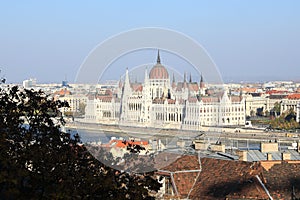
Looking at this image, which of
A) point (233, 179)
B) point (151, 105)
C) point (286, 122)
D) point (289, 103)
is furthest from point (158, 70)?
point (289, 103)

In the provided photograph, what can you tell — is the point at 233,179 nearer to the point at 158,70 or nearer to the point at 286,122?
the point at 158,70

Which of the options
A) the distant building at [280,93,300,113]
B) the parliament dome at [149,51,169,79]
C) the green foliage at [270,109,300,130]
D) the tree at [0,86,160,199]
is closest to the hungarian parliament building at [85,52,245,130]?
the parliament dome at [149,51,169,79]

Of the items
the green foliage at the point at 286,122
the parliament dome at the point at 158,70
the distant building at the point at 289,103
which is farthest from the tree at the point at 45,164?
the distant building at the point at 289,103

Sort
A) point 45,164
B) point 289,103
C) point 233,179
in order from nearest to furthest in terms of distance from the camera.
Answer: point 45,164 → point 233,179 → point 289,103

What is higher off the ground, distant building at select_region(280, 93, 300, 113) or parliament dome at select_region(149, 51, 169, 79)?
parliament dome at select_region(149, 51, 169, 79)

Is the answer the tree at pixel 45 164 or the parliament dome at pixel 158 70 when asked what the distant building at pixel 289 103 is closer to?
the parliament dome at pixel 158 70

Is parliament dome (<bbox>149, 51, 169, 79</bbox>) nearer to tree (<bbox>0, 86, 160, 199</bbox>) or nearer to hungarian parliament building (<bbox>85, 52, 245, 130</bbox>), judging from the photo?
tree (<bbox>0, 86, 160, 199</bbox>)

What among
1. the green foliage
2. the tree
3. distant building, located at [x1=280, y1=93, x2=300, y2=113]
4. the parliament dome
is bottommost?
the green foliage

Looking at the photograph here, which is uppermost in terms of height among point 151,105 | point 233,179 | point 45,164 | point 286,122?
point 45,164
